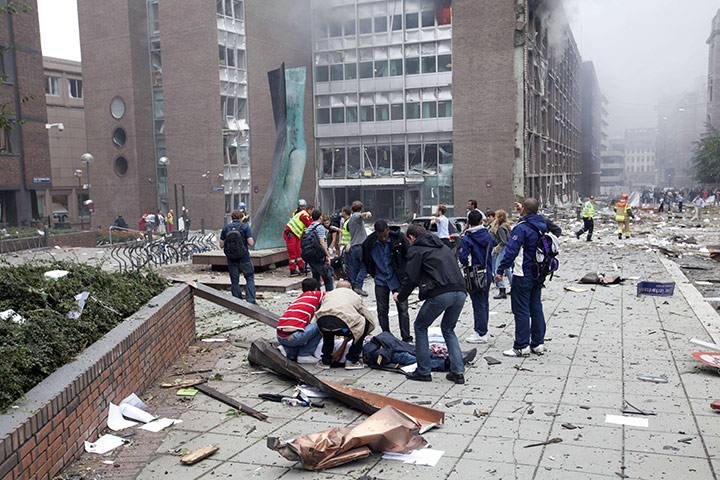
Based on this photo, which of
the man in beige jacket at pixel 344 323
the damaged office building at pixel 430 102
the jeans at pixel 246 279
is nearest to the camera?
the man in beige jacket at pixel 344 323

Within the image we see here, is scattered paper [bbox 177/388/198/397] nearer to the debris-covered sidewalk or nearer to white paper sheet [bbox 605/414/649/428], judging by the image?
the debris-covered sidewalk

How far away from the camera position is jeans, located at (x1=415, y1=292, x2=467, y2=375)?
617cm

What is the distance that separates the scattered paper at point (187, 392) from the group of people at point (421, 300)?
1.14m

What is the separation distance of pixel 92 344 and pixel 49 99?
2157 inches

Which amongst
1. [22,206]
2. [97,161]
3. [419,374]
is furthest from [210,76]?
[419,374]

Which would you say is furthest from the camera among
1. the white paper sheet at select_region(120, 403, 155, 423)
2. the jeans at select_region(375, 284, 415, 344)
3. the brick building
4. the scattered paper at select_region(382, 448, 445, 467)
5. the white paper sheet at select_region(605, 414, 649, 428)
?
the brick building

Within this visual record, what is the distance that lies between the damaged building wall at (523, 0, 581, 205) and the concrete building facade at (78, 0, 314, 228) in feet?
57.1

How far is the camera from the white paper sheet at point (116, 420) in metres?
5.05

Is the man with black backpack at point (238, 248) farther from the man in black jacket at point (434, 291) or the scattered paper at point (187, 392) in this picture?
the man in black jacket at point (434, 291)

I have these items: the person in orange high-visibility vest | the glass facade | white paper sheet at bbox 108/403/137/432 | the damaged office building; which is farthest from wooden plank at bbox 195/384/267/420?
the glass facade

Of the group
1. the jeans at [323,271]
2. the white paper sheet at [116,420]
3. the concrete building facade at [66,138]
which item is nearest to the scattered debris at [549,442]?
the white paper sheet at [116,420]

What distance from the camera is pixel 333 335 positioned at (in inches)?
270

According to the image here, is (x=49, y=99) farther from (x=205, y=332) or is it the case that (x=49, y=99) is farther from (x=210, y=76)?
(x=205, y=332)

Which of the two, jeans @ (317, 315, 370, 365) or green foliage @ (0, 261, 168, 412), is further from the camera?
jeans @ (317, 315, 370, 365)
